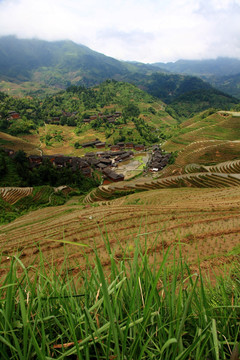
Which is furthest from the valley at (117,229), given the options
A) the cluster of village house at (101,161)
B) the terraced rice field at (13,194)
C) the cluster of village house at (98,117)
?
the cluster of village house at (98,117)

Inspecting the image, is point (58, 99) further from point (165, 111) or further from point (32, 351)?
point (32, 351)

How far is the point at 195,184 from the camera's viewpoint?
21.1 metres

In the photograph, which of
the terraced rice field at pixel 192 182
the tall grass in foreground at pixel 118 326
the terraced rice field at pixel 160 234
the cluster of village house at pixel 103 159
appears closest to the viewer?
the tall grass in foreground at pixel 118 326

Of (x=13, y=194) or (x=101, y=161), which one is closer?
(x=13, y=194)

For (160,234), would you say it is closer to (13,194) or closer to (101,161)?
(13,194)

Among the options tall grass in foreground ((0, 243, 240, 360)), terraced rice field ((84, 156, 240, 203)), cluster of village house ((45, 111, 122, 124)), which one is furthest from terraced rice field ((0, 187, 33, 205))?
cluster of village house ((45, 111, 122, 124))

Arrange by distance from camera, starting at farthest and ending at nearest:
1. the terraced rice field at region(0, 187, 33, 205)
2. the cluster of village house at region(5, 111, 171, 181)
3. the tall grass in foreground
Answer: the cluster of village house at region(5, 111, 171, 181) → the terraced rice field at region(0, 187, 33, 205) → the tall grass in foreground

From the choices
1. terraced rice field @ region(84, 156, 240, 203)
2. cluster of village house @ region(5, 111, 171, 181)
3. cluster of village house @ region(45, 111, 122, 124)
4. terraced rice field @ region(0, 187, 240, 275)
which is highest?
cluster of village house @ region(45, 111, 122, 124)

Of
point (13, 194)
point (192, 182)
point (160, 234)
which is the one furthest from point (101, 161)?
point (160, 234)

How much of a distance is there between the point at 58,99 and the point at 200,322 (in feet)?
324

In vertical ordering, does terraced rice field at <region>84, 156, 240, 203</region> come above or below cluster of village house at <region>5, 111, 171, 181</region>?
below

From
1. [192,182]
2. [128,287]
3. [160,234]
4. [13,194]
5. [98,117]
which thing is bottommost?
[192,182]

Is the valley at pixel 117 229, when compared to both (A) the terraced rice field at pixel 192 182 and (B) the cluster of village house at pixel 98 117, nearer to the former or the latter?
(A) the terraced rice field at pixel 192 182

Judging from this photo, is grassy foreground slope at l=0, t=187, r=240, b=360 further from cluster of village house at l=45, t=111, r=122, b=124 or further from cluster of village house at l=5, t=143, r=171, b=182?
cluster of village house at l=45, t=111, r=122, b=124
